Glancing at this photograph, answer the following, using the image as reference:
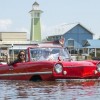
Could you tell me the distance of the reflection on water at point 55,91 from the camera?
11867 mm

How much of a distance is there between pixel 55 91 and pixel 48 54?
501cm

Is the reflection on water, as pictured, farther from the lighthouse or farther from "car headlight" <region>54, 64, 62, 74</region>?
the lighthouse

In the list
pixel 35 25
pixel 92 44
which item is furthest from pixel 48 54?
pixel 35 25

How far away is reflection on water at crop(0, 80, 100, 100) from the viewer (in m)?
11.9

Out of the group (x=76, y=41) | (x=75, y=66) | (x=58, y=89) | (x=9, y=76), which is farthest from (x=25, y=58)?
(x=76, y=41)

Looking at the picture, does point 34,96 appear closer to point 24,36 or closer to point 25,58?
point 25,58

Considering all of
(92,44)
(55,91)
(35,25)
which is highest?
(35,25)

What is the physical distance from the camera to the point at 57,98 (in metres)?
11.6

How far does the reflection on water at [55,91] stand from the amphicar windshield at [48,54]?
6.10 feet

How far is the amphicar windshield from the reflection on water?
1.86 meters

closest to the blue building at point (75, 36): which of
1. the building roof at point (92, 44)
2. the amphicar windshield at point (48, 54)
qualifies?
the building roof at point (92, 44)

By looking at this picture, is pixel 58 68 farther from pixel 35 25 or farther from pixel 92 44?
pixel 35 25

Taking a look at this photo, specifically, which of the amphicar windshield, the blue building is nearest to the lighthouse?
the blue building

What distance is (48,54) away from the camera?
713 inches
